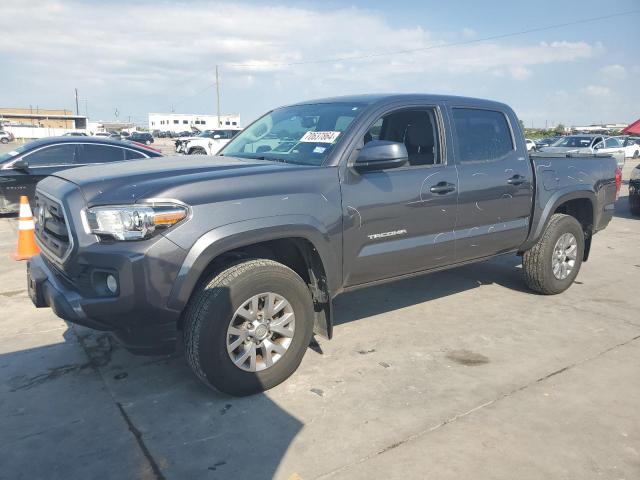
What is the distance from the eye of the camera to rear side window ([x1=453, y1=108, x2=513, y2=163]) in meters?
4.40

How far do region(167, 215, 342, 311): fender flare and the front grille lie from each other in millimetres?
683

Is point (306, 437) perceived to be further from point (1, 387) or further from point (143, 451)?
point (1, 387)

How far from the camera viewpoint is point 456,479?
2537 mm

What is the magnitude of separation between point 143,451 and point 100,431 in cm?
36

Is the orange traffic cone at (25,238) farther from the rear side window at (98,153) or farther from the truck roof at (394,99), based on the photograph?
the truck roof at (394,99)

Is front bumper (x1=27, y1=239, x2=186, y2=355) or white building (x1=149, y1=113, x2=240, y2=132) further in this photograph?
white building (x1=149, y1=113, x2=240, y2=132)

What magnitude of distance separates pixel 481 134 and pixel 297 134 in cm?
168

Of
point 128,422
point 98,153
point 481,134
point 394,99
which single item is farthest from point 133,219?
point 98,153

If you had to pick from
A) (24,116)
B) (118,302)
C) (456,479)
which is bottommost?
(456,479)

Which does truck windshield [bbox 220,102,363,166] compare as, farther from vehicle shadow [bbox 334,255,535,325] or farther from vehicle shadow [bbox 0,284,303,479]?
vehicle shadow [bbox 334,255,535,325]

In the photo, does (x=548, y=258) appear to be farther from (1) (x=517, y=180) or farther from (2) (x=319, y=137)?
(2) (x=319, y=137)

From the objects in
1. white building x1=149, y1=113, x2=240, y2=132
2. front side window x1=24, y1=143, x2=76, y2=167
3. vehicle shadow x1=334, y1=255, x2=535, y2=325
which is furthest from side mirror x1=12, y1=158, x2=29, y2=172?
white building x1=149, y1=113, x2=240, y2=132

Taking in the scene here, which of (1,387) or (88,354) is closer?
(1,387)

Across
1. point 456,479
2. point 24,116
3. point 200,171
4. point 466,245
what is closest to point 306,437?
point 456,479
